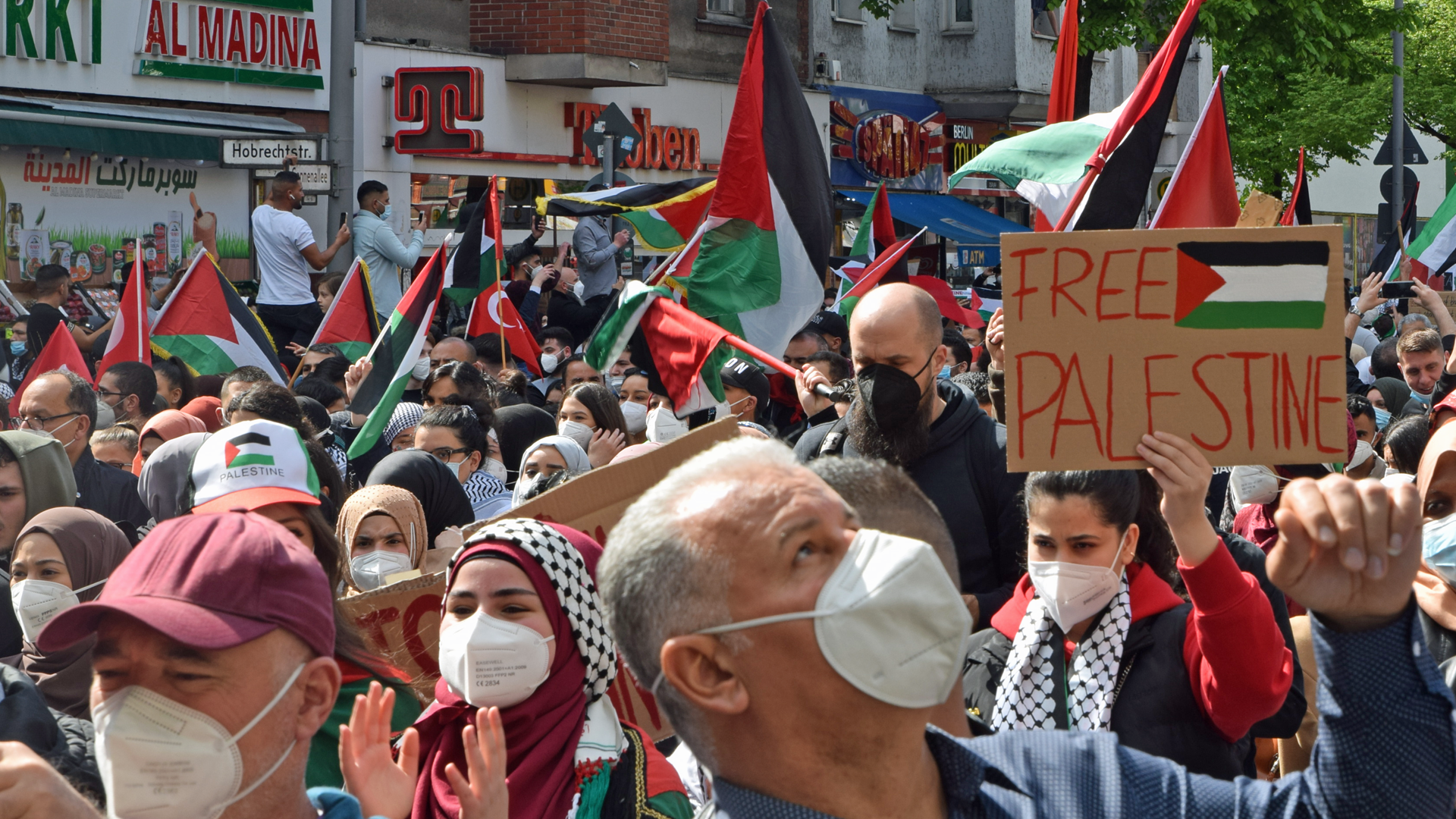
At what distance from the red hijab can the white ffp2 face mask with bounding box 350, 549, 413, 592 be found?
1591 mm

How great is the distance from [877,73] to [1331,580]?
26.9 meters

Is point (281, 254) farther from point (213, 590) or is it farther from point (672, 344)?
point (213, 590)

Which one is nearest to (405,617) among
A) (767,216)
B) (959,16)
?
(767,216)

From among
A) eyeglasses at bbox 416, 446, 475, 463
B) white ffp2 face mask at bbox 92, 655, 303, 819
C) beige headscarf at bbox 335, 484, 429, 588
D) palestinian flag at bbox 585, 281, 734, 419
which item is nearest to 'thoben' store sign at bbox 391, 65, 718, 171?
palestinian flag at bbox 585, 281, 734, 419

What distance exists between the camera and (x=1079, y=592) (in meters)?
3.56

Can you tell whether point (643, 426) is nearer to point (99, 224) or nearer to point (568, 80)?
point (99, 224)

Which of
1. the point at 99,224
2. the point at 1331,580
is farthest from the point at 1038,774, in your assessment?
the point at 99,224

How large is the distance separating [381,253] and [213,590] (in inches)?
471

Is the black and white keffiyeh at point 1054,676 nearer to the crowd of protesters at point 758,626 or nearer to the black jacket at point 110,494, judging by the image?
the crowd of protesters at point 758,626

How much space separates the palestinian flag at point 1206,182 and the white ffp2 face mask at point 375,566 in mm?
3523

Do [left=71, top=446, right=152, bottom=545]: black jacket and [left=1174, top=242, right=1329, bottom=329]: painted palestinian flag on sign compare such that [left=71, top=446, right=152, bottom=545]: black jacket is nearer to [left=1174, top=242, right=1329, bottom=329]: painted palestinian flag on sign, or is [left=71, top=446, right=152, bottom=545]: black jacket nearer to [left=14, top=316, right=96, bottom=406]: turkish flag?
[left=14, top=316, right=96, bottom=406]: turkish flag

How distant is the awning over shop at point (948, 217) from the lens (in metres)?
28.2

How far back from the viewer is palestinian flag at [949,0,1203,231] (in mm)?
6359

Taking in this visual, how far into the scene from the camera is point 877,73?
28.0 m
